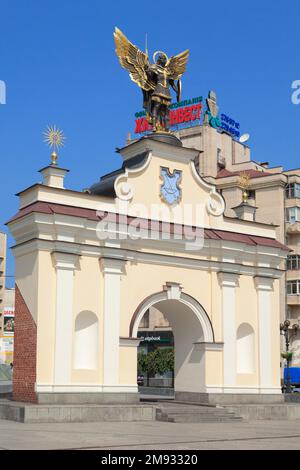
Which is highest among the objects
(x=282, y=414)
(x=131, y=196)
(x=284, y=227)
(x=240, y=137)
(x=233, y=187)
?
(x=240, y=137)

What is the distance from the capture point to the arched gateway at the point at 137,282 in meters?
21.4

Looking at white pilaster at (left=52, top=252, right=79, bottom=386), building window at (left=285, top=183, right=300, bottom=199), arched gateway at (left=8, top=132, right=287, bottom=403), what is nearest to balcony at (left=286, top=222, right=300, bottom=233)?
building window at (left=285, top=183, right=300, bottom=199)

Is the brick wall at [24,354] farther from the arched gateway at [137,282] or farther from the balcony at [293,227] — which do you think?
the balcony at [293,227]

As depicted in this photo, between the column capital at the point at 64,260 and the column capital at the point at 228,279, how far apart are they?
5.71 m

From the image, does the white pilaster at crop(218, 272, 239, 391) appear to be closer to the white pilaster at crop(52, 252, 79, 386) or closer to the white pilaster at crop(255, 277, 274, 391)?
the white pilaster at crop(255, 277, 274, 391)

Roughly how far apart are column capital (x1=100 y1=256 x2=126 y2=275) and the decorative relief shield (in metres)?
2.99

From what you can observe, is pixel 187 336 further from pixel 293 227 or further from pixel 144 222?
pixel 293 227

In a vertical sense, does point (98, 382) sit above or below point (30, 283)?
below

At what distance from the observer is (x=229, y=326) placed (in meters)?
25.0

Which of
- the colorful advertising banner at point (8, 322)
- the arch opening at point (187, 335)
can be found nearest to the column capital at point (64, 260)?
the arch opening at point (187, 335)

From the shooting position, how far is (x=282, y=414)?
24.7m
